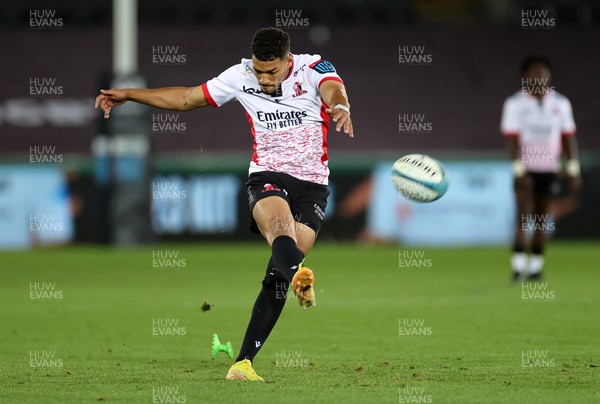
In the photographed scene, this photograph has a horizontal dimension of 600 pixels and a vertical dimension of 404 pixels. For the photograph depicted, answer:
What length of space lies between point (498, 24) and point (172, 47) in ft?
22.1

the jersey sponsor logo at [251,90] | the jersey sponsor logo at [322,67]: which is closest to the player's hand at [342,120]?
the jersey sponsor logo at [322,67]

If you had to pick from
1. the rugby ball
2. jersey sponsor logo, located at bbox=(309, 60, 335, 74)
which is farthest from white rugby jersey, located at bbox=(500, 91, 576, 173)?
jersey sponsor logo, located at bbox=(309, 60, 335, 74)

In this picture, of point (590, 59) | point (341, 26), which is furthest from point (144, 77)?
point (590, 59)

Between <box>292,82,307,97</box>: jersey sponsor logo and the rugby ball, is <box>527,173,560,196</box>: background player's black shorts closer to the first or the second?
the rugby ball

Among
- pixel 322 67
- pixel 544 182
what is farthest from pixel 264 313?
pixel 544 182

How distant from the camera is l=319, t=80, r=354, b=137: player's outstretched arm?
6.82m

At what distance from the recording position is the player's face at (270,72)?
23.7 feet

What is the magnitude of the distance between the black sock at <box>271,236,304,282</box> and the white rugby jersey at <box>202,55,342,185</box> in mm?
687

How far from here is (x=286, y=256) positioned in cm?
682

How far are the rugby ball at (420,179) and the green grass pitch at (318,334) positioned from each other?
44.8 inches

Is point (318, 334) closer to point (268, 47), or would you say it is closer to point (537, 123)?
point (268, 47)

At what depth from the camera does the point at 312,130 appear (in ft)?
24.9

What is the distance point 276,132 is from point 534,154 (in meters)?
7.21

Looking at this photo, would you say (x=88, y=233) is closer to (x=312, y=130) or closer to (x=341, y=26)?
(x=341, y=26)
